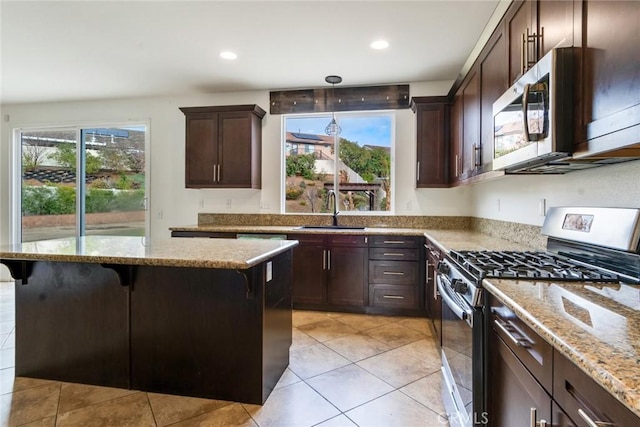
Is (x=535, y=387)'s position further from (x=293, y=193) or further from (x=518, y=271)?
(x=293, y=193)

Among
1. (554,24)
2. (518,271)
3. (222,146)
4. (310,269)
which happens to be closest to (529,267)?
(518,271)

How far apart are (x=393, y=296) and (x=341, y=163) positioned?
179 centimetres

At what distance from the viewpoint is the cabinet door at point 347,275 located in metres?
3.67

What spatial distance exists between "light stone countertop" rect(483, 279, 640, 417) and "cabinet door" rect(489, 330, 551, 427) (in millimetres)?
190

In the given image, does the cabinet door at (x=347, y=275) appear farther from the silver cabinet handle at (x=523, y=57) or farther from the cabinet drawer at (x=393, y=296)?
the silver cabinet handle at (x=523, y=57)

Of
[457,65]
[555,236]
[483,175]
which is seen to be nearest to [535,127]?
[555,236]

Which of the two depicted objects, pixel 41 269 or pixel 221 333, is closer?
pixel 221 333

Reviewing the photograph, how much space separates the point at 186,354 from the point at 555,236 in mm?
2260

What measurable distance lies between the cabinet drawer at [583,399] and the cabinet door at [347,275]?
2.79 metres

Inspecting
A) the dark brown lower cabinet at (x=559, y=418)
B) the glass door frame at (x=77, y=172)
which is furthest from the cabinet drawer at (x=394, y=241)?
the glass door frame at (x=77, y=172)

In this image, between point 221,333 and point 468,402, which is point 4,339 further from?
point 468,402

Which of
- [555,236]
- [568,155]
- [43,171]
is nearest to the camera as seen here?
[568,155]

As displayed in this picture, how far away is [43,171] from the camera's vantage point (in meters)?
5.13

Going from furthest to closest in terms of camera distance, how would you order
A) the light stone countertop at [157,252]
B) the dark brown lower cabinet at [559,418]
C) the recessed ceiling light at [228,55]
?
the recessed ceiling light at [228,55]
the light stone countertop at [157,252]
the dark brown lower cabinet at [559,418]
